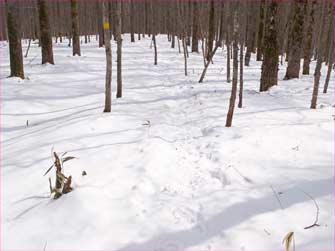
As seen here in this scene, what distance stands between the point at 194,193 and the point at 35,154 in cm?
288

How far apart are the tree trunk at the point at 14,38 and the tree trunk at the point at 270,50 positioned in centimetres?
845

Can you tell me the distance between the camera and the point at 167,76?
1352cm

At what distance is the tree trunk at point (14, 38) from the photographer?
407 inches

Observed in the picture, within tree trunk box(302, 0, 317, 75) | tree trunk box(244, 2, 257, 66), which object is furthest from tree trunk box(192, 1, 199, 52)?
tree trunk box(302, 0, 317, 75)

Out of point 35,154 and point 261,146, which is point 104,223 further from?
point 261,146

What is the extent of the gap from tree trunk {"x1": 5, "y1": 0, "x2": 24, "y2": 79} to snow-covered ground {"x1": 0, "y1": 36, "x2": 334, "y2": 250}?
2629mm

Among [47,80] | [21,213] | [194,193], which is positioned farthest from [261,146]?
[47,80]

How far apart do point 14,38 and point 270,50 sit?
28.7 feet

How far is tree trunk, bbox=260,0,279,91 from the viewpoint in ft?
29.6

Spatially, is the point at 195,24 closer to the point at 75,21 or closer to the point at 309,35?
the point at 75,21

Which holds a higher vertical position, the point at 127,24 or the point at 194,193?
the point at 127,24

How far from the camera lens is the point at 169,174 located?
14.7ft

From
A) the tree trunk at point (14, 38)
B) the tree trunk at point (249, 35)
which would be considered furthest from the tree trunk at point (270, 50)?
the tree trunk at point (14, 38)

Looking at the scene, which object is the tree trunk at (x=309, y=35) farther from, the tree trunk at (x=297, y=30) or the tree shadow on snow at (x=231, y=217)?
the tree shadow on snow at (x=231, y=217)
